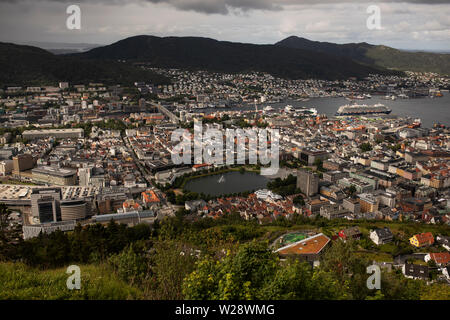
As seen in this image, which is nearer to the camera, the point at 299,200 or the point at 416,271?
the point at 416,271

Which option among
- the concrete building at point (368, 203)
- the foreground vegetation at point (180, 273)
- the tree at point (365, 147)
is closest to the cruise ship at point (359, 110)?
the tree at point (365, 147)

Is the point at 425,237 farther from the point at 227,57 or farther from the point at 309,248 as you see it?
the point at 227,57

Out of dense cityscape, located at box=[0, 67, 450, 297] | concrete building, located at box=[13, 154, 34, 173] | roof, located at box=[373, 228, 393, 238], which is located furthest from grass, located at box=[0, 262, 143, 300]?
concrete building, located at box=[13, 154, 34, 173]

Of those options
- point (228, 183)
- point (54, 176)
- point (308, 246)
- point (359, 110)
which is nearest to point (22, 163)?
point (54, 176)

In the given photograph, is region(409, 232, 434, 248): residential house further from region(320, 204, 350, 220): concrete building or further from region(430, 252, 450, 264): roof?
region(320, 204, 350, 220): concrete building

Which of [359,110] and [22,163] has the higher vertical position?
[359,110]
